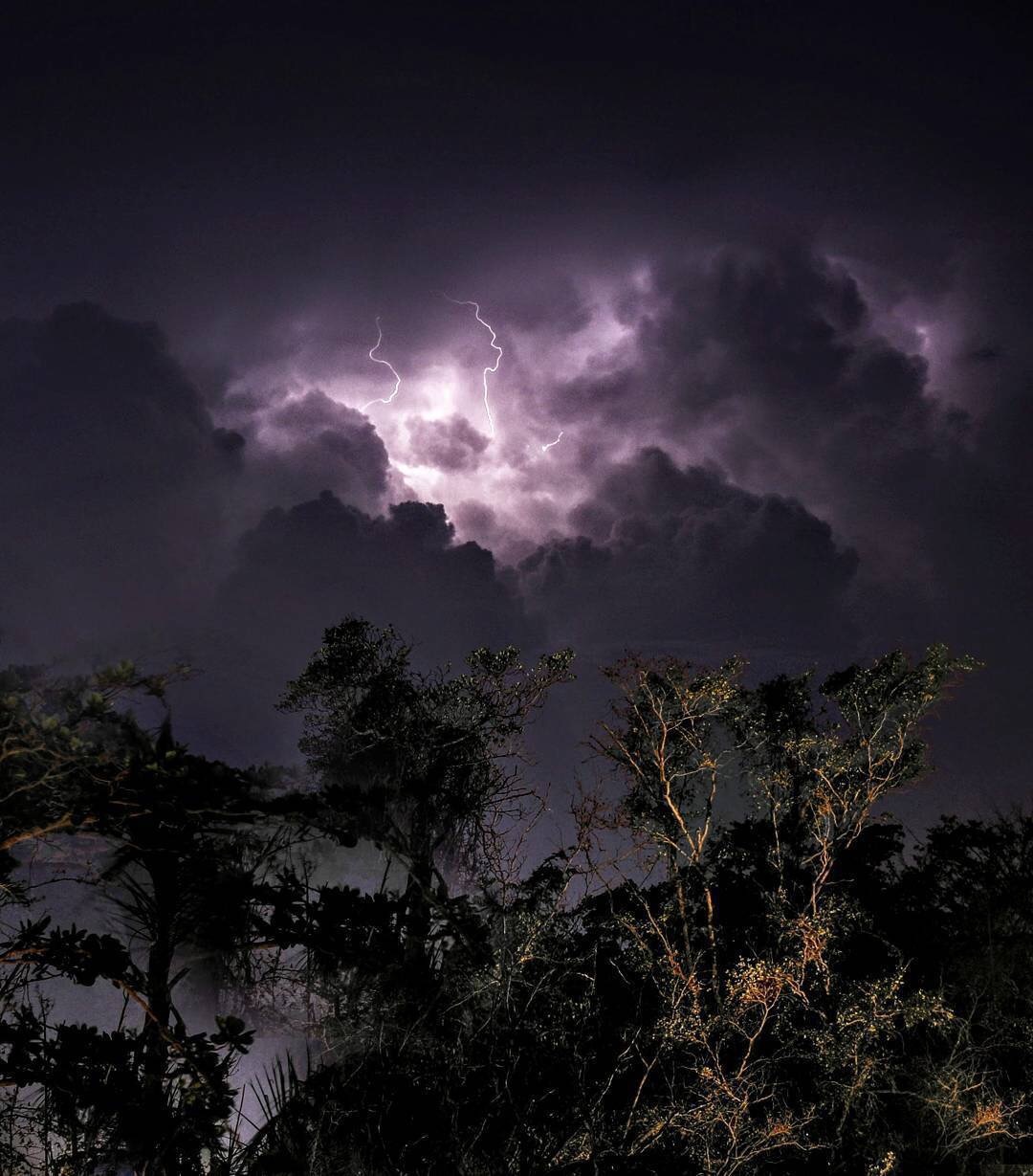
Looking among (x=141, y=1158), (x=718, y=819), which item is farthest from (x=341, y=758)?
(x=141, y=1158)

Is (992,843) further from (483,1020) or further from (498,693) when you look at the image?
(483,1020)

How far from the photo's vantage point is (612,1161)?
28.7 ft

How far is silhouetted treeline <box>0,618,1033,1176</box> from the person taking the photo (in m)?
6.57

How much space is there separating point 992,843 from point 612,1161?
47.5 feet

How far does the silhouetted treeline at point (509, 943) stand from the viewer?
6.57 m

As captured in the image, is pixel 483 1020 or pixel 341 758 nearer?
pixel 483 1020

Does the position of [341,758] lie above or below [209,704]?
below

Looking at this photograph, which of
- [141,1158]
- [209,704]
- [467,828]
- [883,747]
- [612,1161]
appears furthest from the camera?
[209,704]

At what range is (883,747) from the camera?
49.2 ft

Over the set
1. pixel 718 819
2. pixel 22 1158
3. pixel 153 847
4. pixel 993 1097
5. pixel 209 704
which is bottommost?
pixel 993 1097

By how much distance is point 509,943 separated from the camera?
9.48m

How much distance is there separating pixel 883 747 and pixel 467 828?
26.7 ft

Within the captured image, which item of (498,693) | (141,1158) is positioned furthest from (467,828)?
(141,1158)

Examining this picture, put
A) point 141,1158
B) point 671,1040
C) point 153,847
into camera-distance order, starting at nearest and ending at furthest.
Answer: point 141,1158
point 153,847
point 671,1040
